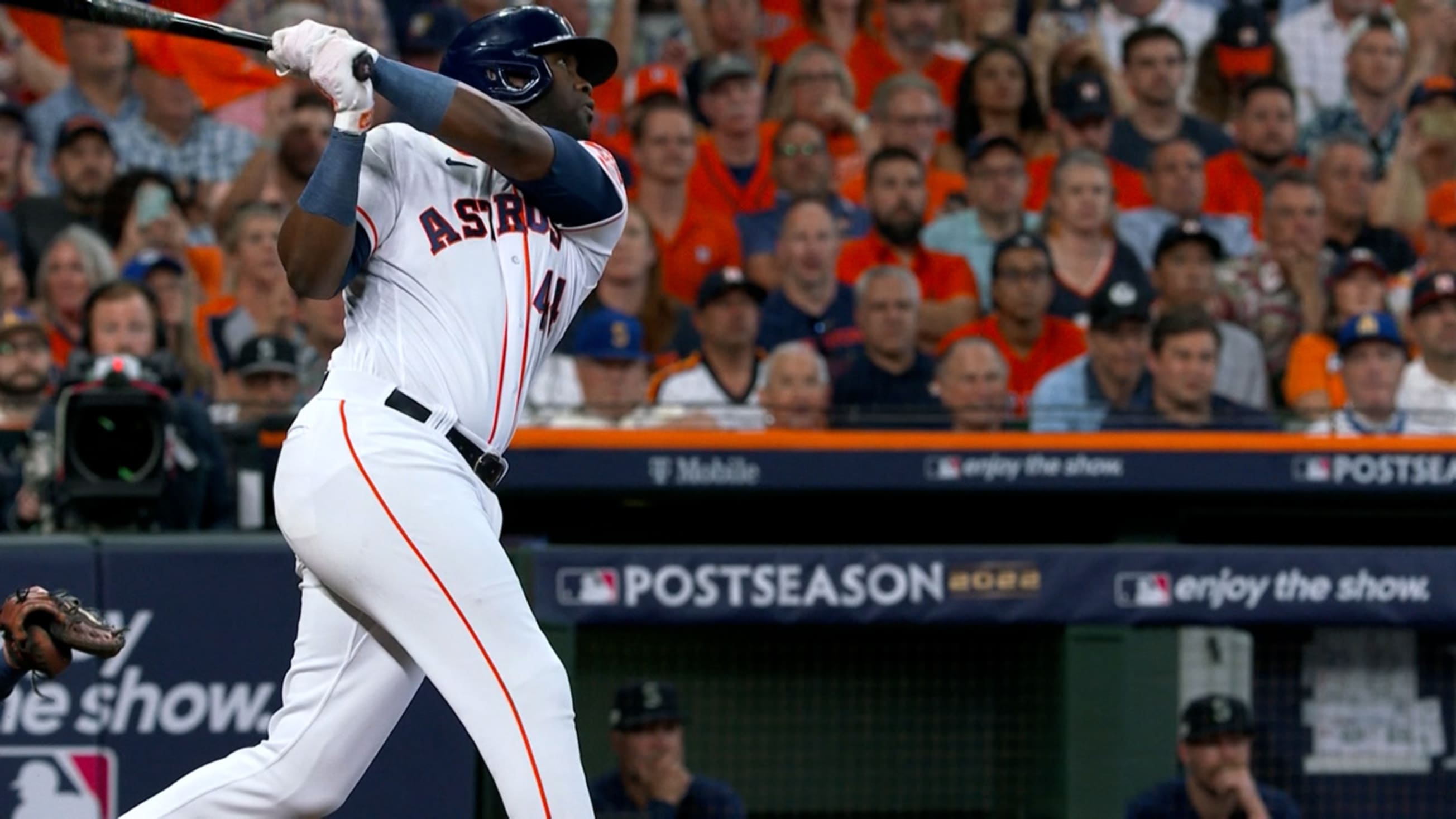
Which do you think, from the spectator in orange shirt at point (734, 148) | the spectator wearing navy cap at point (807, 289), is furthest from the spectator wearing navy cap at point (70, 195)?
the spectator wearing navy cap at point (807, 289)

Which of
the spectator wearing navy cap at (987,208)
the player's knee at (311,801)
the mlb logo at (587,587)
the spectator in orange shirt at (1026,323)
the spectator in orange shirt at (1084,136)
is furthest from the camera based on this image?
the spectator in orange shirt at (1084,136)

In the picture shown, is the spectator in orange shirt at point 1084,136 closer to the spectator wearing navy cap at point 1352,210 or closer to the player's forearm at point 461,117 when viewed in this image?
the spectator wearing navy cap at point 1352,210

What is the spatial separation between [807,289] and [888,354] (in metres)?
0.52

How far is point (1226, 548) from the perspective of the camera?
4.58 meters

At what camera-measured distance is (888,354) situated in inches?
234

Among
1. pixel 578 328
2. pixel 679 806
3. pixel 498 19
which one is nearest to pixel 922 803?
pixel 679 806

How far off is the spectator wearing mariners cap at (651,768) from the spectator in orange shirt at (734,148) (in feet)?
9.29

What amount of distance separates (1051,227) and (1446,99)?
1914 millimetres

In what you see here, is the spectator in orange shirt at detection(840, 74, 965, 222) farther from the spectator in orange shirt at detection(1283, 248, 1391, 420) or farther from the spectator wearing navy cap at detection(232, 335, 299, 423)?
the spectator wearing navy cap at detection(232, 335, 299, 423)

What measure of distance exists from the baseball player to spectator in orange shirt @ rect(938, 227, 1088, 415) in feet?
10.4

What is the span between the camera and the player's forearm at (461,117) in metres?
2.84

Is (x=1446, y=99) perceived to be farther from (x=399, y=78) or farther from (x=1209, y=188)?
(x=399, y=78)

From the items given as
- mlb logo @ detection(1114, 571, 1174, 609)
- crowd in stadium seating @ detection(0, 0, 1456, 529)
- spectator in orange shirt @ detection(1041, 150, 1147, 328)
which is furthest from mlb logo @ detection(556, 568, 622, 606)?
spectator in orange shirt @ detection(1041, 150, 1147, 328)

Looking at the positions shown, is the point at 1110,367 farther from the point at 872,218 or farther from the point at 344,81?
the point at 344,81
